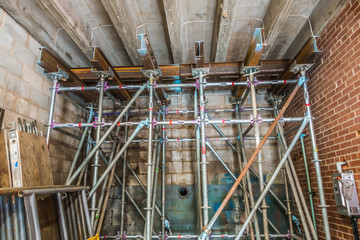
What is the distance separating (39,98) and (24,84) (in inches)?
14.3

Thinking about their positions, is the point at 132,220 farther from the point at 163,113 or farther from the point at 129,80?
the point at 129,80

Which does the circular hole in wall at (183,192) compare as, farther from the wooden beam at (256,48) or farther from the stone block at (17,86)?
the stone block at (17,86)

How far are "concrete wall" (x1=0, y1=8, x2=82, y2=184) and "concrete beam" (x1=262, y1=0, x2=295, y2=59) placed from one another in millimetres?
3407

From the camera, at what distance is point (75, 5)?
3.17 metres

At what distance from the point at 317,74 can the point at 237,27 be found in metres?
1.44

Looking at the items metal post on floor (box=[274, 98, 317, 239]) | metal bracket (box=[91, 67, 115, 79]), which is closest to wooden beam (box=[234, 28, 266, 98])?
metal post on floor (box=[274, 98, 317, 239])

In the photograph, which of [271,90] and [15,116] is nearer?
[15,116]

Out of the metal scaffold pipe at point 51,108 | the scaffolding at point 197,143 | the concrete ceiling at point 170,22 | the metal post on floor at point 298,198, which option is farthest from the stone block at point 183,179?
the metal scaffold pipe at point 51,108

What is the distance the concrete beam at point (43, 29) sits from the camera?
9.33 feet

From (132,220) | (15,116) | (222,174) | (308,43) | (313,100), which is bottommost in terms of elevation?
(132,220)

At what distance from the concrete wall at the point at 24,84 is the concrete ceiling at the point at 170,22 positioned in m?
0.19

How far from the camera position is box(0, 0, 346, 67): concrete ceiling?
9.66ft

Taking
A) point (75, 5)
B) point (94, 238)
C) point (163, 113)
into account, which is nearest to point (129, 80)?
point (163, 113)

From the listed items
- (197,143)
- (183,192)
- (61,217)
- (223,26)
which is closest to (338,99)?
(223,26)
